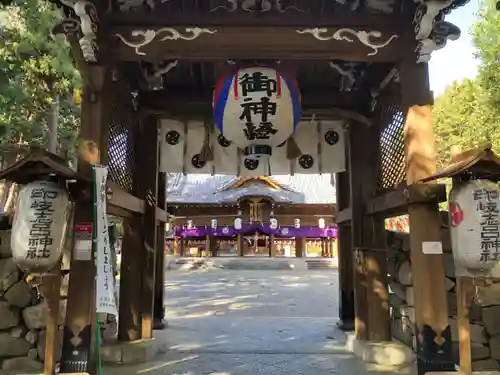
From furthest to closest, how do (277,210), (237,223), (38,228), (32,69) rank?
(277,210), (237,223), (32,69), (38,228)

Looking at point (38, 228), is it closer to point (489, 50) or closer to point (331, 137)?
point (331, 137)

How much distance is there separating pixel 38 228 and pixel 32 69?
34.9 feet

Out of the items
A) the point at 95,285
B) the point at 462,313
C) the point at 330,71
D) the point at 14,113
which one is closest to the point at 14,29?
the point at 14,113

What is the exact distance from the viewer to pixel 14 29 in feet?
40.0

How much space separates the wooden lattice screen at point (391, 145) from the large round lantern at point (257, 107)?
1.55m

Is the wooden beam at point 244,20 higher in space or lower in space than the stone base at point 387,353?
higher

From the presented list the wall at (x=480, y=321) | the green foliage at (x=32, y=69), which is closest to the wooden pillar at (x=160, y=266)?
the wall at (x=480, y=321)

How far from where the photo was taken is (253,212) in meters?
28.3

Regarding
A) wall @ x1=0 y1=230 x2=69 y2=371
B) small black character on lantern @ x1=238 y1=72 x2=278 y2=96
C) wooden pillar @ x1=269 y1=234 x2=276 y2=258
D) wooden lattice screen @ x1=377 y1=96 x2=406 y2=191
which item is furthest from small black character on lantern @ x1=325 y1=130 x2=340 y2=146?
wooden pillar @ x1=269 y1=234 x2=276 y2=258

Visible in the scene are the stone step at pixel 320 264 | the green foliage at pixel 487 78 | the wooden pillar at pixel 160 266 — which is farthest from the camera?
the stone step at pixel 320 264

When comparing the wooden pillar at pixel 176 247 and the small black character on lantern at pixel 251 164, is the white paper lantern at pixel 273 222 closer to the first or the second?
the wooden pillar at pixel 176 247

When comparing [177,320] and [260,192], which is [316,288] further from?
[260,192]

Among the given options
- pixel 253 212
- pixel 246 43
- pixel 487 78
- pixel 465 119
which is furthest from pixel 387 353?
pixel 253 212

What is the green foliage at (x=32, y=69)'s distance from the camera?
11.3 m
